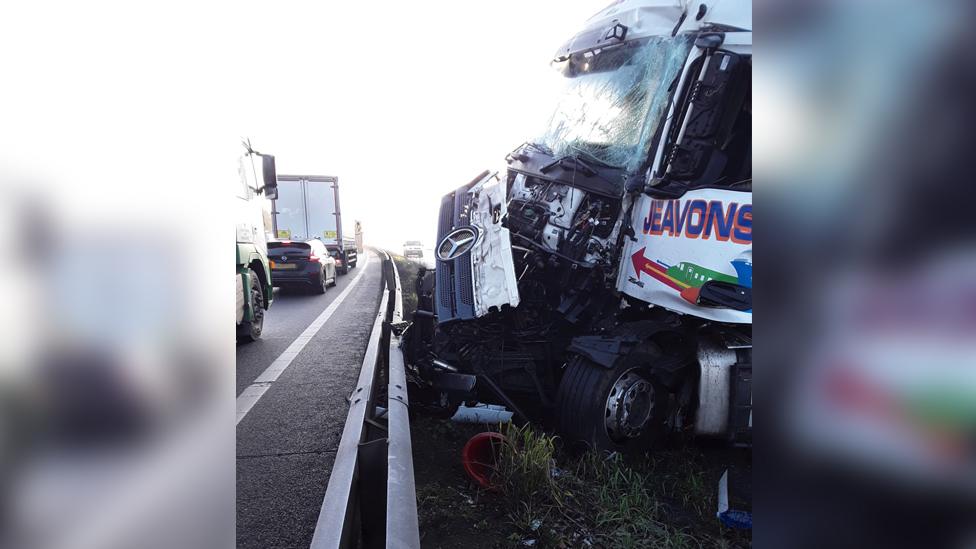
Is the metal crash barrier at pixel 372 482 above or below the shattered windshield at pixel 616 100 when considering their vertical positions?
below

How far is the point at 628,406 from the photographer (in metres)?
3.79

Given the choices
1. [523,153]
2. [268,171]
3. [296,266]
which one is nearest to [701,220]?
[523,153]

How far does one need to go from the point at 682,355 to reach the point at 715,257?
0.78m

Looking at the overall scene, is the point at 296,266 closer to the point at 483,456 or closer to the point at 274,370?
the point at 274,370

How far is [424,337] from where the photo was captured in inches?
196

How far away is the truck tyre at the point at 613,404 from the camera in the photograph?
3.67 meters

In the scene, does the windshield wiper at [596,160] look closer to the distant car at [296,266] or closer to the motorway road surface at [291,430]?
the motorway road surface at [291,430]

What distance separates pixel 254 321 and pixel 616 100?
220 inches

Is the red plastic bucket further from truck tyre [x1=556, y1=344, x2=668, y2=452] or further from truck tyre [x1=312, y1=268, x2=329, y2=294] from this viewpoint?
truck tyre [x1=312, y1=268, x2=329, y2=294]

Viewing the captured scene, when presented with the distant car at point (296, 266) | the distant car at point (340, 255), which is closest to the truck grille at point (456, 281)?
the distant car at point (296, 266)

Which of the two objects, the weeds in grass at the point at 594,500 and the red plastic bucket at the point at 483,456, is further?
the red plastic bucket at the point at 483,456

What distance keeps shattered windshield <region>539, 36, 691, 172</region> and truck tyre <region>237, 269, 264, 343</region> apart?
178 inches
